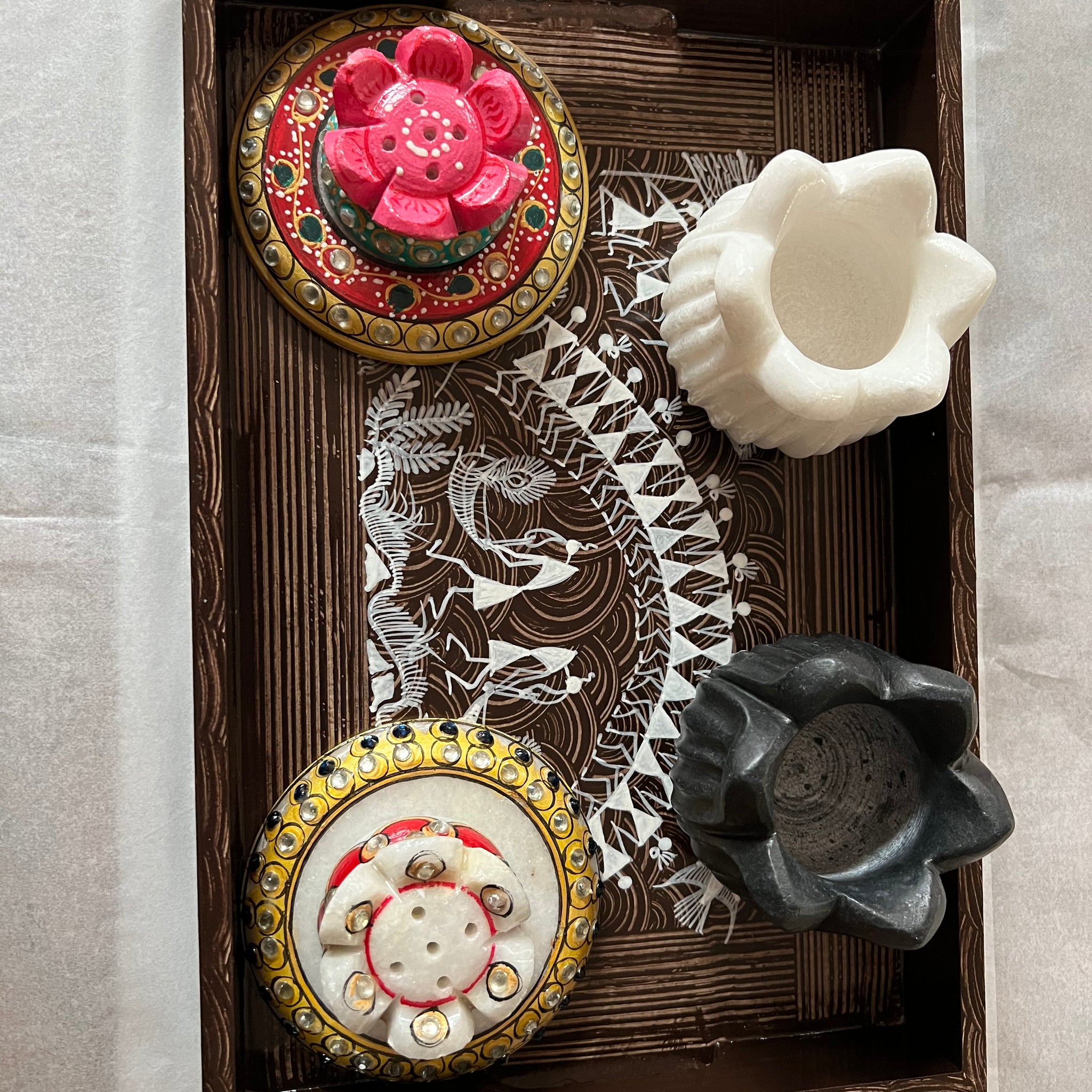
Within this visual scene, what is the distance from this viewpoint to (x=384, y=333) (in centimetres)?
58

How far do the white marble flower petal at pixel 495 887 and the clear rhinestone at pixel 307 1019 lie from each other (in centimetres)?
11

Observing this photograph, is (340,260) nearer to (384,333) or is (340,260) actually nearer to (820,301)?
(384,333)

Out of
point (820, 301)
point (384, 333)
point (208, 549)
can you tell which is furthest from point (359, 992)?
point (820, 301)

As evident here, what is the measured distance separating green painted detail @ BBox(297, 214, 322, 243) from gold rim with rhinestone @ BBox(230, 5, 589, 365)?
0.5 inches

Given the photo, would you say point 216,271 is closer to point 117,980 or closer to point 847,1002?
point 117,980

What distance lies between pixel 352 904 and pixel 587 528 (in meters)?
0.26

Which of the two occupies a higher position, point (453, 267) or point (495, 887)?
point (453, 267)

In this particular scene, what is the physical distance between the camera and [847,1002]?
0.65 meters

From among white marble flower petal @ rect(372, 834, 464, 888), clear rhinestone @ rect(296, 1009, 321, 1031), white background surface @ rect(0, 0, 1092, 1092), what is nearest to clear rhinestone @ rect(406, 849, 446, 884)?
white marble flower petal @ rect(372, 834, 464, 888)

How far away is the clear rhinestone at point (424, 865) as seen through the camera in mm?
514

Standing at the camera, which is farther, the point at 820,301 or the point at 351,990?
the point at 820,301

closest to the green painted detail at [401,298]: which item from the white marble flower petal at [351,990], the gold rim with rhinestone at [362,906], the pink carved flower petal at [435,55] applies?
the pink carved flower petal at [435,55]

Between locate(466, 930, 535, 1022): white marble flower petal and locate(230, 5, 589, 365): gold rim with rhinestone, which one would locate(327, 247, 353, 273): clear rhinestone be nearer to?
locate(230, 5, 589, 365): gold rim with rhinestone

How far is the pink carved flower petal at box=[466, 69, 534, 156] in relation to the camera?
55 cm
